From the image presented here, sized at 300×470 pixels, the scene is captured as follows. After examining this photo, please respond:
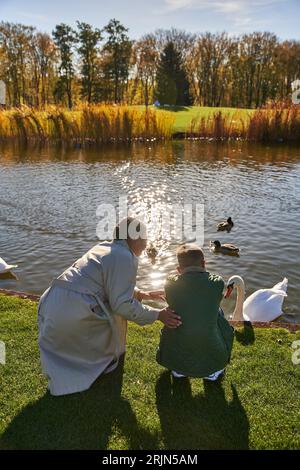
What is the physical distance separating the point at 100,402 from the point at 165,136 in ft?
93.7

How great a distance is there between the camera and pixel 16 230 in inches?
470

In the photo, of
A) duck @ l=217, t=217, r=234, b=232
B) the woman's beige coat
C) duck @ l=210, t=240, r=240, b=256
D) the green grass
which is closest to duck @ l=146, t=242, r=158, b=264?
duck @ l=210, t=240, r=240, b=256

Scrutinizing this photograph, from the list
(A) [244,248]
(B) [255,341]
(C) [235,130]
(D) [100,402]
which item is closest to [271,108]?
(C) [235,130]

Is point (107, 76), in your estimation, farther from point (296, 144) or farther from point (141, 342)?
point (141, 342)

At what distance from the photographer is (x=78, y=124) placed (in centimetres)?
2877

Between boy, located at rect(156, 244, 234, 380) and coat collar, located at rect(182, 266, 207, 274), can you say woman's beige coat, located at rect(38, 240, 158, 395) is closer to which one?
boy, located at rect(156, 244, 234, 380)

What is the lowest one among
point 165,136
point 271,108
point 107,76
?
point 165,136

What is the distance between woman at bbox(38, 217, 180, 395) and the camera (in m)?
4.11

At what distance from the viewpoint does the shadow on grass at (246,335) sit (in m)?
5.56

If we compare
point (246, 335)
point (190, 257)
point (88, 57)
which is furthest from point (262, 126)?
point (88, 57)

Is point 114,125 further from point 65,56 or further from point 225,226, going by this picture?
point 65,56

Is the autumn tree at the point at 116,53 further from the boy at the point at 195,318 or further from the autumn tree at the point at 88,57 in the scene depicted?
the boy at the point at 195,318

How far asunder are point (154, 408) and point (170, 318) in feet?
3.10

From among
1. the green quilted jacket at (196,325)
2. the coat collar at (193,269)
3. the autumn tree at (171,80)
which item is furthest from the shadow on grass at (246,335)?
the autumn tree at (171,80)
